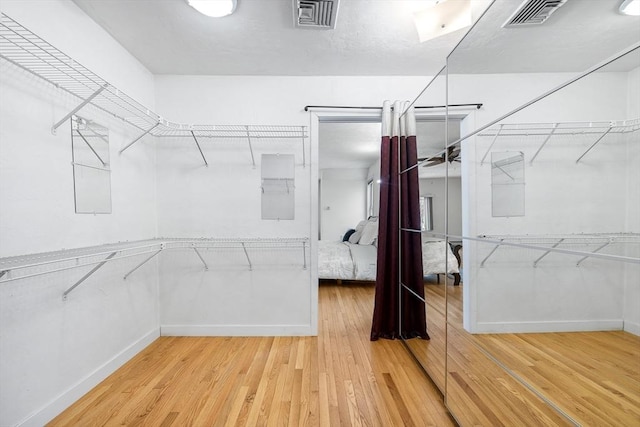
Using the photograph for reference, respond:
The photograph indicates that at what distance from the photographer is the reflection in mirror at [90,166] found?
1.57 meters

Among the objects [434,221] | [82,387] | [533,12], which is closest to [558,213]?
[533,12]

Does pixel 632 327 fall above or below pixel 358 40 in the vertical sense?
below

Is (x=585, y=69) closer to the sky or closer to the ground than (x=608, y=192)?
closer to the sky

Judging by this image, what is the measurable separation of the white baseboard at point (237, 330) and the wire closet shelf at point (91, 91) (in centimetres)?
154

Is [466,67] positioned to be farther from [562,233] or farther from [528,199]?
[562,233]

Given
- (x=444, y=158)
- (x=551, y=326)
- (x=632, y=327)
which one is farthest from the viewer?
(x=444, y=158)

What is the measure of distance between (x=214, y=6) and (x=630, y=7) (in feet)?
5.74

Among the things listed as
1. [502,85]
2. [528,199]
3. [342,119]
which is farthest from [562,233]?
[342,119]

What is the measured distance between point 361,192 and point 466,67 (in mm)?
5996

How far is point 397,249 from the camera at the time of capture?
2287mm

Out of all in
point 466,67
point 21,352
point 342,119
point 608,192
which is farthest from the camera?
point 342,119

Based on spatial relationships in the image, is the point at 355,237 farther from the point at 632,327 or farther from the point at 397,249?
the point at 632,327

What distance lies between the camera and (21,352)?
49.6 inches

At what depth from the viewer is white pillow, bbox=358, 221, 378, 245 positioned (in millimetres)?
4427
